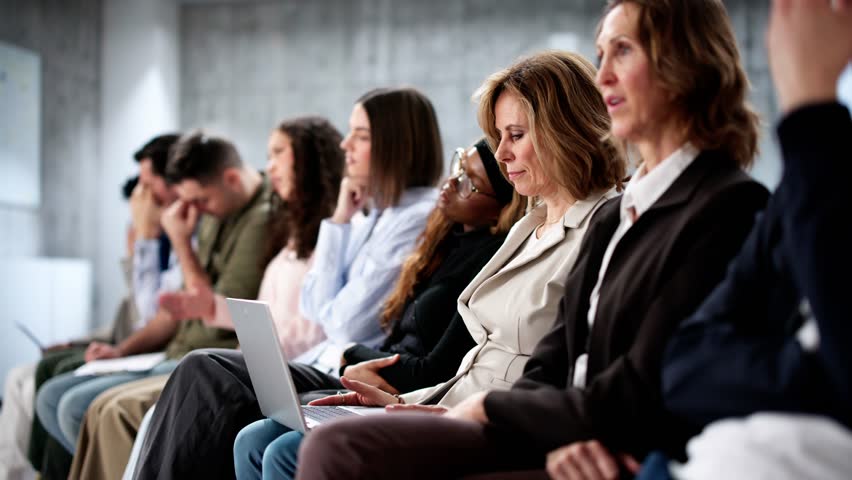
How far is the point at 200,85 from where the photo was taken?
22.7 feet

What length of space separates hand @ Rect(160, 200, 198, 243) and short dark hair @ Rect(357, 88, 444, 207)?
123 centimetres

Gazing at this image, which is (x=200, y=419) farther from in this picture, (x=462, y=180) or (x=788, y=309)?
(x=788, y=309)

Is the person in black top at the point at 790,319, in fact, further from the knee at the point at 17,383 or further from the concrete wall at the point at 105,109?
the concrete wall at the point at 105,109

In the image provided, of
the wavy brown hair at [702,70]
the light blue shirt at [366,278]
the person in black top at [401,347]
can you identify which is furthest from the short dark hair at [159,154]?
the wavy brown hair at [702,70]

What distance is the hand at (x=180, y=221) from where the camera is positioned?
369cm

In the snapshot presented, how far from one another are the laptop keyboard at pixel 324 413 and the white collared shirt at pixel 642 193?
0.58 meters

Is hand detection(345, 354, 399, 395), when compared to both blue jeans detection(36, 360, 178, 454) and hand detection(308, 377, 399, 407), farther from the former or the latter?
blue jeans detection(36, 360, 178, 454)

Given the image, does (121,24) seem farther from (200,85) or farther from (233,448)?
(233,448)

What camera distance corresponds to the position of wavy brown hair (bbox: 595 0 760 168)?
1361 millimetres

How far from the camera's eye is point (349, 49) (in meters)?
6.64

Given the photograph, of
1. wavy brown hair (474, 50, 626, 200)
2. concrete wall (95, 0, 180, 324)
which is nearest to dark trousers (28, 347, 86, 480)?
wavy brown hair (474, 50, 626, 200)

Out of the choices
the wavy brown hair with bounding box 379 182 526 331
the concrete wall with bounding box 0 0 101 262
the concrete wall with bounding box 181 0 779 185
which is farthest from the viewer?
the concrete wall with bounding box 181 0 779 185

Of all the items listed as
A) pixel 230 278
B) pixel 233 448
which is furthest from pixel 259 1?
pixel 233 448

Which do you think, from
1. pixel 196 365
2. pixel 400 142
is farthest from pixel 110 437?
pixel 400 142
